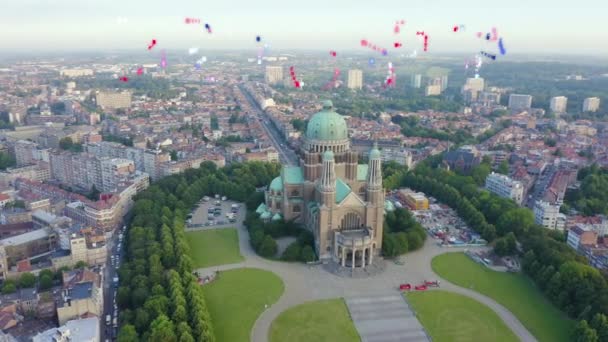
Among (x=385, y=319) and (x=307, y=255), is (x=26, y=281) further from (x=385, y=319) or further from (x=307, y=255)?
(x=385, y=319)

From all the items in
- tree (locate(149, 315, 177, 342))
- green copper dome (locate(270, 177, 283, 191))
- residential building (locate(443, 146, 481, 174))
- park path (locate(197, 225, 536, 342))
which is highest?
green copper dome (locate(270, 177, 283, 191))

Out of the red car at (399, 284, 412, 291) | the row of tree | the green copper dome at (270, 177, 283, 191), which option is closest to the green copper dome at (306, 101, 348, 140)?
the green copper dome at (270, 177, 283, 191)

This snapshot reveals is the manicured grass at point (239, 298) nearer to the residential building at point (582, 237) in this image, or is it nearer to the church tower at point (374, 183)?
the church tower at point (374, 183)

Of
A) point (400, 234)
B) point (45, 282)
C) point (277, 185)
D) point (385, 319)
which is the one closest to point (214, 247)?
point (277, 185)

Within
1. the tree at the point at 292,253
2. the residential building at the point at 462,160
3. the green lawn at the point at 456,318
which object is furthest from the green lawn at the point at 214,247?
the residential building at the point at 462,160

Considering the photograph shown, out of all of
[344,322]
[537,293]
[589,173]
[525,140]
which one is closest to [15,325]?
[344,322]

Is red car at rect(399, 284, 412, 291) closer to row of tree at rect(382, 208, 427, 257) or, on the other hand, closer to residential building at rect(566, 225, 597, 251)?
row of tree at rect(382, 208, 427, 257)
